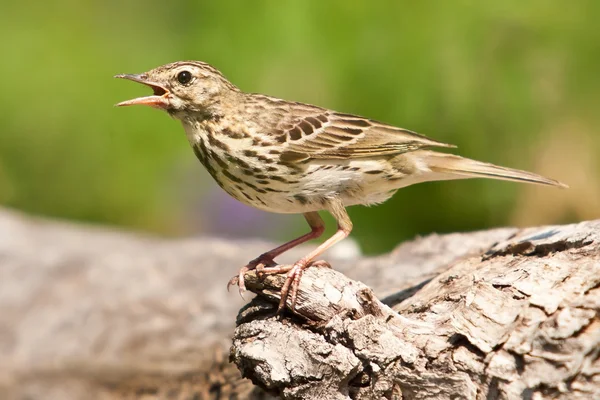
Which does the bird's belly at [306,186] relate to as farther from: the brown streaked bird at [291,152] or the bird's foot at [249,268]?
the bird's foot at [249,268]

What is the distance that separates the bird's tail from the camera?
4.36 metres

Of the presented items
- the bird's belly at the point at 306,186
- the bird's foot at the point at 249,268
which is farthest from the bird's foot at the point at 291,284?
the bird's belly at the point at 306,186

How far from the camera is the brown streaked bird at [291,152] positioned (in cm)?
424

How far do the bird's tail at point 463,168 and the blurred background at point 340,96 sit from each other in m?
2.46

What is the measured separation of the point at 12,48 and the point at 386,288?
5.04m

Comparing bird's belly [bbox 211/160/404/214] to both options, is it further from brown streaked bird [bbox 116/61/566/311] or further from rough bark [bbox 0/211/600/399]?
rough bark [bbox 0/211/600/399]

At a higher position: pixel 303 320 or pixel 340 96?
pixel 340 96

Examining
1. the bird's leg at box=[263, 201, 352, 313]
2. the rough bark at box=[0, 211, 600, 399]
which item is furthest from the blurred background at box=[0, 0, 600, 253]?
the bird's leg at box=[263, 201, 352, 313]

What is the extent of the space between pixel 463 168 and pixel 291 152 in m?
0.92

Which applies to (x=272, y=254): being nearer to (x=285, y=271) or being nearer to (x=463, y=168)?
(x=285, y=271)

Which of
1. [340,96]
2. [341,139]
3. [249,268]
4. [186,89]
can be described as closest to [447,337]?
[249,268]

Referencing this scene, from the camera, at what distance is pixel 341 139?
4562 millimetres

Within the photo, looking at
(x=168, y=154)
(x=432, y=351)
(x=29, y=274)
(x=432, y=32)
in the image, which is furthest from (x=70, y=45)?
(x=432, y=351)

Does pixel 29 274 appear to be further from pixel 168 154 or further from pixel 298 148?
pixel 298 148
